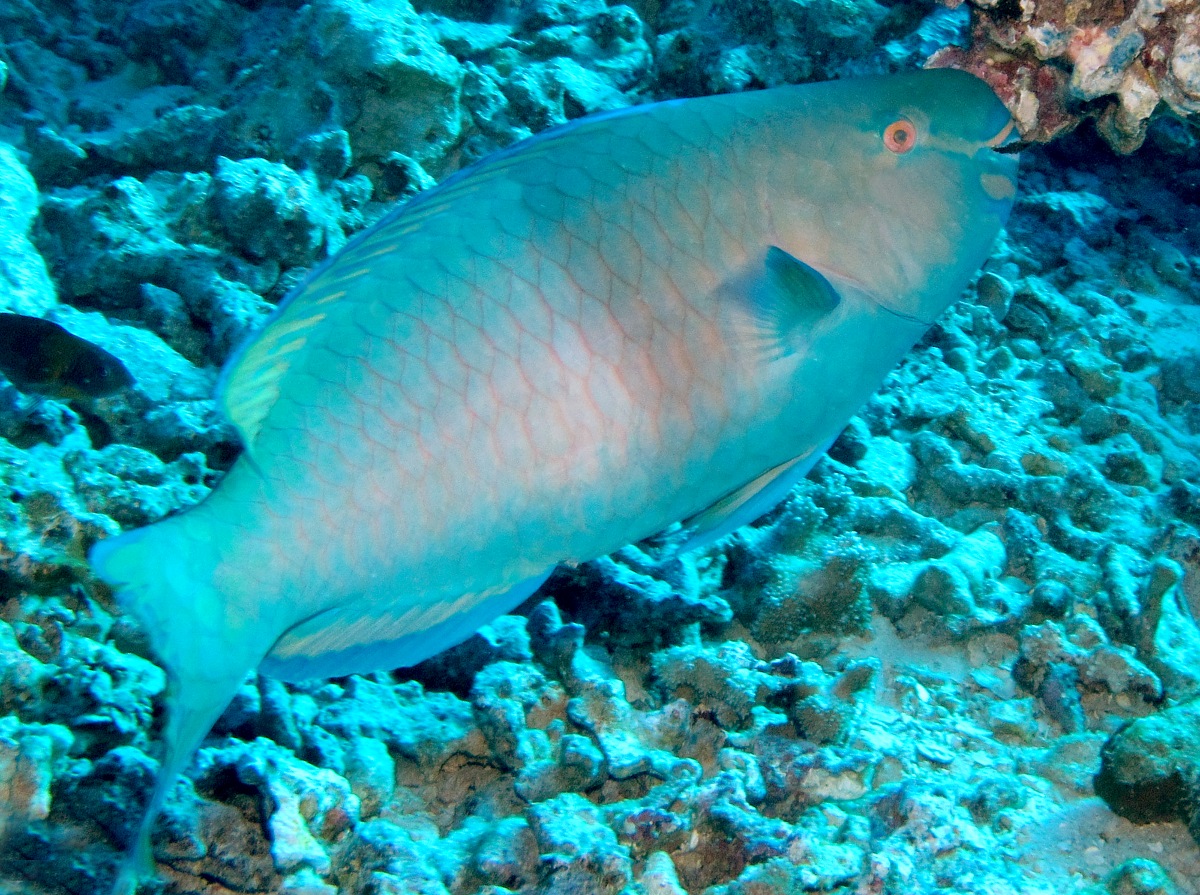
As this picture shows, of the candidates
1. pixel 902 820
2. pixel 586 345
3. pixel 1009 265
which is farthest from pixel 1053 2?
pixel 1009 265

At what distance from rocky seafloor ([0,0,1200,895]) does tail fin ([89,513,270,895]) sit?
13.2 inches

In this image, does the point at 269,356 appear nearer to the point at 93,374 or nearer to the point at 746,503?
the point at 746,503

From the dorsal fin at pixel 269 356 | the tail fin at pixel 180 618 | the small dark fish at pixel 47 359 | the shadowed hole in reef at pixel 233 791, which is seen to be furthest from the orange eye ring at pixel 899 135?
the small dark fish at pixel 47 359

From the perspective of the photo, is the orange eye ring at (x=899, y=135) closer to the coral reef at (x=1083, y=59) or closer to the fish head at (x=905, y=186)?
the fish head at (x=905, y=186)

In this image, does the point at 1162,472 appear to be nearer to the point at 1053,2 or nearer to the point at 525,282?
the point at 1053,2

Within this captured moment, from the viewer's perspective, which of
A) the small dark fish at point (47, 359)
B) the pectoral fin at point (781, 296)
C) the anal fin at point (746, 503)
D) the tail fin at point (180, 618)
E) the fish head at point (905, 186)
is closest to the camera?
the tail fin at point (180, 618)

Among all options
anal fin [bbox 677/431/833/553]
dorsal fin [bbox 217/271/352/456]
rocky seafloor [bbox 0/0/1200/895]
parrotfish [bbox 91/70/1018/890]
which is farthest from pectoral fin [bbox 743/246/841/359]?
rocky seafloor [bbox 0/0/1200/895]

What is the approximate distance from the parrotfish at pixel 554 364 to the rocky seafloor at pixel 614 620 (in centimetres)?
37

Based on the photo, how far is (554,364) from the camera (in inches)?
59.0

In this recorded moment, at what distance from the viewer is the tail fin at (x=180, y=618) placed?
1312mm

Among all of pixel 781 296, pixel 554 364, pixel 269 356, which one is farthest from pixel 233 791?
pixel 781 296

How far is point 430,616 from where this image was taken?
1.58 meters

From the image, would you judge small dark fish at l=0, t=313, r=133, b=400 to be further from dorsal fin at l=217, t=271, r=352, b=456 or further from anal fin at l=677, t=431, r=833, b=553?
anal fin at l=677, t=431, r=833, b=553

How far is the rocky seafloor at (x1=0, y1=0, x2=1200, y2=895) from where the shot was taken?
6.23ft
